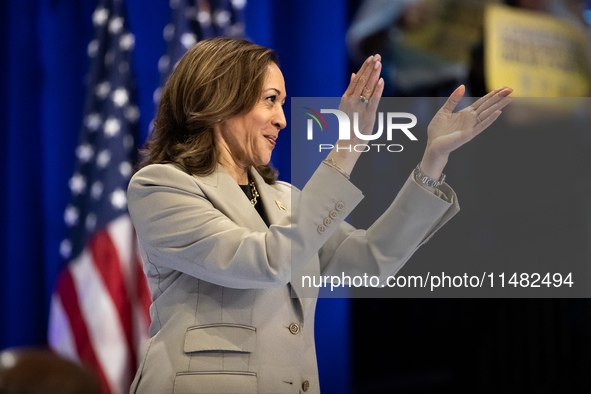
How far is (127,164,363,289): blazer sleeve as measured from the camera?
132 cm

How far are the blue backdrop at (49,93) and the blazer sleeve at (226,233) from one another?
1.68 meters

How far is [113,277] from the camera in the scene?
3.02m

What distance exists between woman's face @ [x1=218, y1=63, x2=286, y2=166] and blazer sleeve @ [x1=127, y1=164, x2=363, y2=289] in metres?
0.22

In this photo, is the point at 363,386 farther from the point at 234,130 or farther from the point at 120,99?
the point at 120,99

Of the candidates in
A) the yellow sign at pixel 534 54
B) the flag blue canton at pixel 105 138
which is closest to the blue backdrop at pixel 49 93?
the flag blue canton at pixel 105 138

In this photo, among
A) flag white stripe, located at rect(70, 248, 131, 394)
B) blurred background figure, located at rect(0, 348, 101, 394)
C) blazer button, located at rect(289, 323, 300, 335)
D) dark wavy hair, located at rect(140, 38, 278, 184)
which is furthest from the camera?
flag white stripe, located at rect(70, 248, 131, 394)

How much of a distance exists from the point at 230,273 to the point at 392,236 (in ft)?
1.53

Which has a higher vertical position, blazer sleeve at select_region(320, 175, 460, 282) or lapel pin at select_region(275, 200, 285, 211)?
lapel pin at select_region(275, 200, 285, 211)

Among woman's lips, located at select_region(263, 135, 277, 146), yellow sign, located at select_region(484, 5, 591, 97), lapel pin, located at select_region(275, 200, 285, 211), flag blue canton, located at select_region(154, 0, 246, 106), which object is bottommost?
lapel pin, located at select_region(275, 200, 285, 211)

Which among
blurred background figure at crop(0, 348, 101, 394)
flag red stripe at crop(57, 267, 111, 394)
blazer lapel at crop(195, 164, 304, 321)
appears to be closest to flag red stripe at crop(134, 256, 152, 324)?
flag red stripe at crop(57, 267, 111, 394)

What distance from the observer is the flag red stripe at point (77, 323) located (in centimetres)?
294

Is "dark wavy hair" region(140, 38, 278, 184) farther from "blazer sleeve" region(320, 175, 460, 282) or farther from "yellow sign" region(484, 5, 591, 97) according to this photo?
"yellow sign" region(484, 5, 591, 97)

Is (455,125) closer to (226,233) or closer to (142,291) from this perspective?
(226,233)

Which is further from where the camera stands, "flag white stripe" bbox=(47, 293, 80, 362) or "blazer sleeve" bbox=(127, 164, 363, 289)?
"flag white stripe" bbox=(47, 293, 80, 362)
